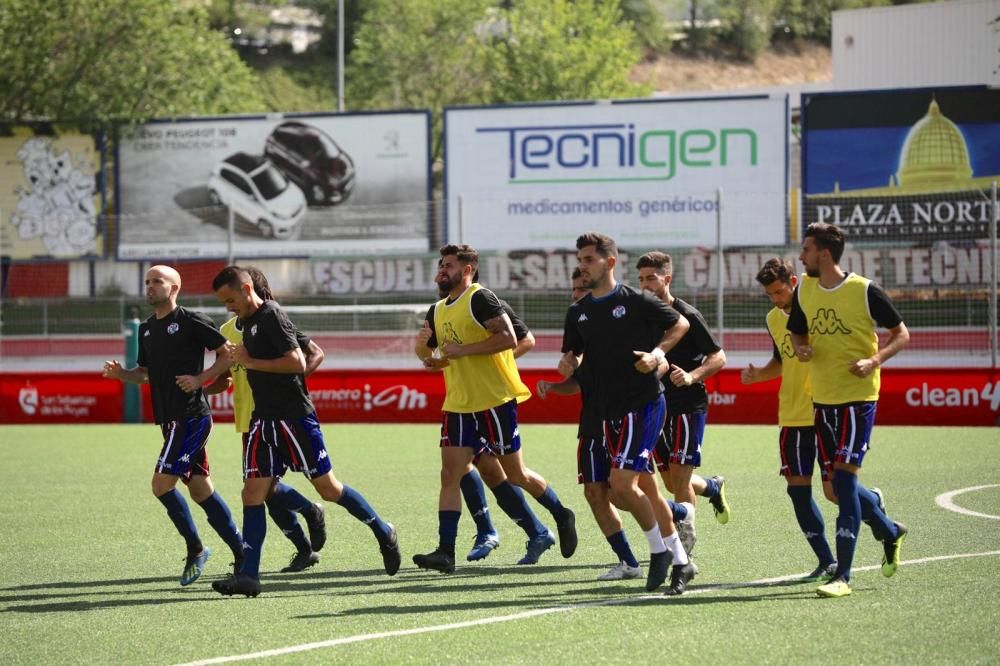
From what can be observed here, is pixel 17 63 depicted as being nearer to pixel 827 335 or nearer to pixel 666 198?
pixel 666 198

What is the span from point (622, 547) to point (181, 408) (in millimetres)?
2763

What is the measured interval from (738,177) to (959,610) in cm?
2394

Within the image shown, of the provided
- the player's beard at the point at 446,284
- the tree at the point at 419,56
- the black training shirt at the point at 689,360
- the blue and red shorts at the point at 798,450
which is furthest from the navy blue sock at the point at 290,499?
the tree at the point at 419,56

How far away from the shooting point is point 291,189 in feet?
109

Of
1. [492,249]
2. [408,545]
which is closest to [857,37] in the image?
[492,249]

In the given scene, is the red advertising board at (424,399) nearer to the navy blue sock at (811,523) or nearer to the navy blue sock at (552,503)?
the navy blue sock at (552,503)

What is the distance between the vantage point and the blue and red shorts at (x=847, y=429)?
26.6 ft

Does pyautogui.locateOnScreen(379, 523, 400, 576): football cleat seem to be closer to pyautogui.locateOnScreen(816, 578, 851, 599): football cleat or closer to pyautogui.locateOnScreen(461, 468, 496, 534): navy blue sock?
pyautogui.locateOnScreen(461, 468, 496, 534): navy blue sock

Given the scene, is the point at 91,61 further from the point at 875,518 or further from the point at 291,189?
the point at 875,518

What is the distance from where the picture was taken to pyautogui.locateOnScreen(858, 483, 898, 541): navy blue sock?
8.30 metres

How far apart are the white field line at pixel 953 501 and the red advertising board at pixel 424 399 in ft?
20.0

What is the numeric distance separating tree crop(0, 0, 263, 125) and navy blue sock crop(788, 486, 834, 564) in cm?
2963

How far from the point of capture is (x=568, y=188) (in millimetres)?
31344

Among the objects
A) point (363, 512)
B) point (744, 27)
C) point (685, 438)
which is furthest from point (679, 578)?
point (744, 27)
